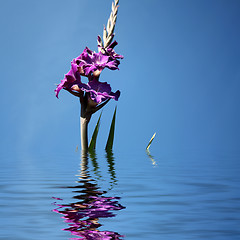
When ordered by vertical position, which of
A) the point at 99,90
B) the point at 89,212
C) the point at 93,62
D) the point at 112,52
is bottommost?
the point at 89,212

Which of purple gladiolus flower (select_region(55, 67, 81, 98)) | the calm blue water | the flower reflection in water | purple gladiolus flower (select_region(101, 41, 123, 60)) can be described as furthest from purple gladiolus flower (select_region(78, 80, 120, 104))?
the flower reflection in water

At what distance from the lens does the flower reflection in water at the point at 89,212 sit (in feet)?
3.34

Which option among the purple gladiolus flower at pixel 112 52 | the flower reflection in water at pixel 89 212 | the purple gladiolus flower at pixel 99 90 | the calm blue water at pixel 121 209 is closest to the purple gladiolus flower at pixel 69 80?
the purple gladiolus flower at pixel 99 90

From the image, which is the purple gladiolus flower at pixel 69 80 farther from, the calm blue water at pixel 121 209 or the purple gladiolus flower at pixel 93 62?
the calm blue water at pixel 121 209

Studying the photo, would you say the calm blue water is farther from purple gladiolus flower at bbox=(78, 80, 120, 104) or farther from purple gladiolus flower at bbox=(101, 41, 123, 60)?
purple gladiolus flower at bbox=(101, 41, 123, 60)

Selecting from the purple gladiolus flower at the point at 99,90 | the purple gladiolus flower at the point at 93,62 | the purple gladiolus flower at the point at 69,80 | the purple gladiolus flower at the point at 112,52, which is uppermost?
the purple gladiolus flower at the point at 112,52

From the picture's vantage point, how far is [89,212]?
1278mm

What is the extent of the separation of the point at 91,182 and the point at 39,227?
1020 millimetres

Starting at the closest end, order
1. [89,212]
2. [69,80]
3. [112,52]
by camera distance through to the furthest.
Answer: [89,212] → [69,80] → [112,52]

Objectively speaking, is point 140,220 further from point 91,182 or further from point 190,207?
point 91,182

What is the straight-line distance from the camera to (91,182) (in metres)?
2.11

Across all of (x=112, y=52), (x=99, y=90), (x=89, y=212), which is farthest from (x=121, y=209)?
(x=112, y=52)

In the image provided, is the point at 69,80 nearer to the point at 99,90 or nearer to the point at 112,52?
the point at 99,90

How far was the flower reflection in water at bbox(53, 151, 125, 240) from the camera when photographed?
3.34ft
